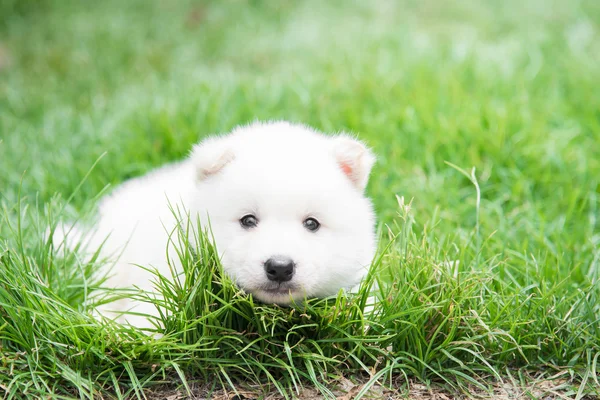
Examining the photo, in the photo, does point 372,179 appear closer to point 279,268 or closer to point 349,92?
point 349,92

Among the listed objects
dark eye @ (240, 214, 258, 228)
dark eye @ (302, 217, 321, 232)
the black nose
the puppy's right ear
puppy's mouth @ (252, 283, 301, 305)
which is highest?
the puppy's right ear

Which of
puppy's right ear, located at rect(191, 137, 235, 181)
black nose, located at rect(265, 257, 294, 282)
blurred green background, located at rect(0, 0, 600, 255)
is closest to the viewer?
black nose, located at rect(265, 257, 294, 282)

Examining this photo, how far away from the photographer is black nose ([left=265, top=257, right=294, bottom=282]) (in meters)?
2.80

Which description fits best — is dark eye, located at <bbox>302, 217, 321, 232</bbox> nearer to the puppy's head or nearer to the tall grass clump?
the puppy's head

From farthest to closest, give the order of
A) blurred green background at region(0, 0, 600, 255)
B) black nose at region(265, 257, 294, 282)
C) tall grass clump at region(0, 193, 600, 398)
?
blurred green background at region(0, 0, 600, 255)
tall grass clump at region(0, 193, 600, 398)
black nose at region(265, 257, 294, 282)

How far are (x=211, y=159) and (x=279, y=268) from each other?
25.8 inches

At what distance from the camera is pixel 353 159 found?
3.26m

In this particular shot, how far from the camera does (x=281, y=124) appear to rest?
3.66 metres

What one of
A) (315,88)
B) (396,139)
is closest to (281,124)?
(396,139)

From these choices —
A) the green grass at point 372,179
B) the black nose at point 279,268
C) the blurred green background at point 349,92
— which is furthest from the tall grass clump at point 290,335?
the blurred green background at point 349,92

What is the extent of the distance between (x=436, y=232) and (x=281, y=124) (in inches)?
46.2

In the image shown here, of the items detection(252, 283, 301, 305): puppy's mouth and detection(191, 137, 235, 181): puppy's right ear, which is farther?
detection(191, 137, 235, 181): puppy's right ear

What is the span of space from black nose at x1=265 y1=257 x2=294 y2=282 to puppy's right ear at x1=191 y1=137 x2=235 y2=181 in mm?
590

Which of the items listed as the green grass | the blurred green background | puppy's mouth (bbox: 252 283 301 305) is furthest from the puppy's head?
the blurred green background
